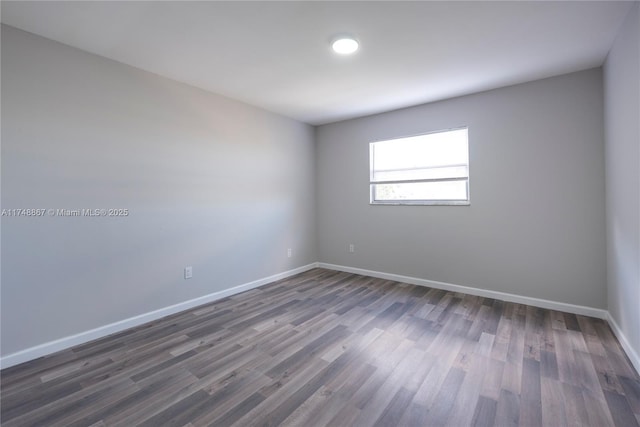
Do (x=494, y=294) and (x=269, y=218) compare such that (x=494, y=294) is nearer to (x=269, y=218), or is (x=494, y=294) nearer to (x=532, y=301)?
(x=532, y=301)

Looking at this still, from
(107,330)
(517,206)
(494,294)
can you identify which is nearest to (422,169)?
(517,206)

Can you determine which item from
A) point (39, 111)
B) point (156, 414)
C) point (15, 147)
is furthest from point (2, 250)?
point (156, 414)

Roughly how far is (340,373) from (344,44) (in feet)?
8.29

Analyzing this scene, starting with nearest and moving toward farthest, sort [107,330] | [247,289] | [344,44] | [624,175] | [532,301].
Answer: [624,175] → [344,44] → [107,330] → [532,301] → [247,289]

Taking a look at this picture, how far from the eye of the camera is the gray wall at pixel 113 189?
2072mm

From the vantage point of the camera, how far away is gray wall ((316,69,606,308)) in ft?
9.03

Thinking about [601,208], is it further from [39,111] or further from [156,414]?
[39,111]

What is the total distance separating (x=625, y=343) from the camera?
2123 millimetres

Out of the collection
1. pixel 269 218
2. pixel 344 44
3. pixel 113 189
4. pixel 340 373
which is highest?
pixel 344 44

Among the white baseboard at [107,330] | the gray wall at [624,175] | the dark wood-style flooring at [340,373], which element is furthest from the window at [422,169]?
the white baseboard at [107,330]

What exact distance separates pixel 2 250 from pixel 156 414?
5.56 ft

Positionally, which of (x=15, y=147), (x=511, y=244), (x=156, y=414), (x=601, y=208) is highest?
(x=15, y=147)

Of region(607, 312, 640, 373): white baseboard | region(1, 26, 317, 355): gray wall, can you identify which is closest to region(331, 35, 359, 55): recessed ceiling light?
region(1, 26, 317, 355): gray wall

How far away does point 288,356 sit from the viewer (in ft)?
7.02
